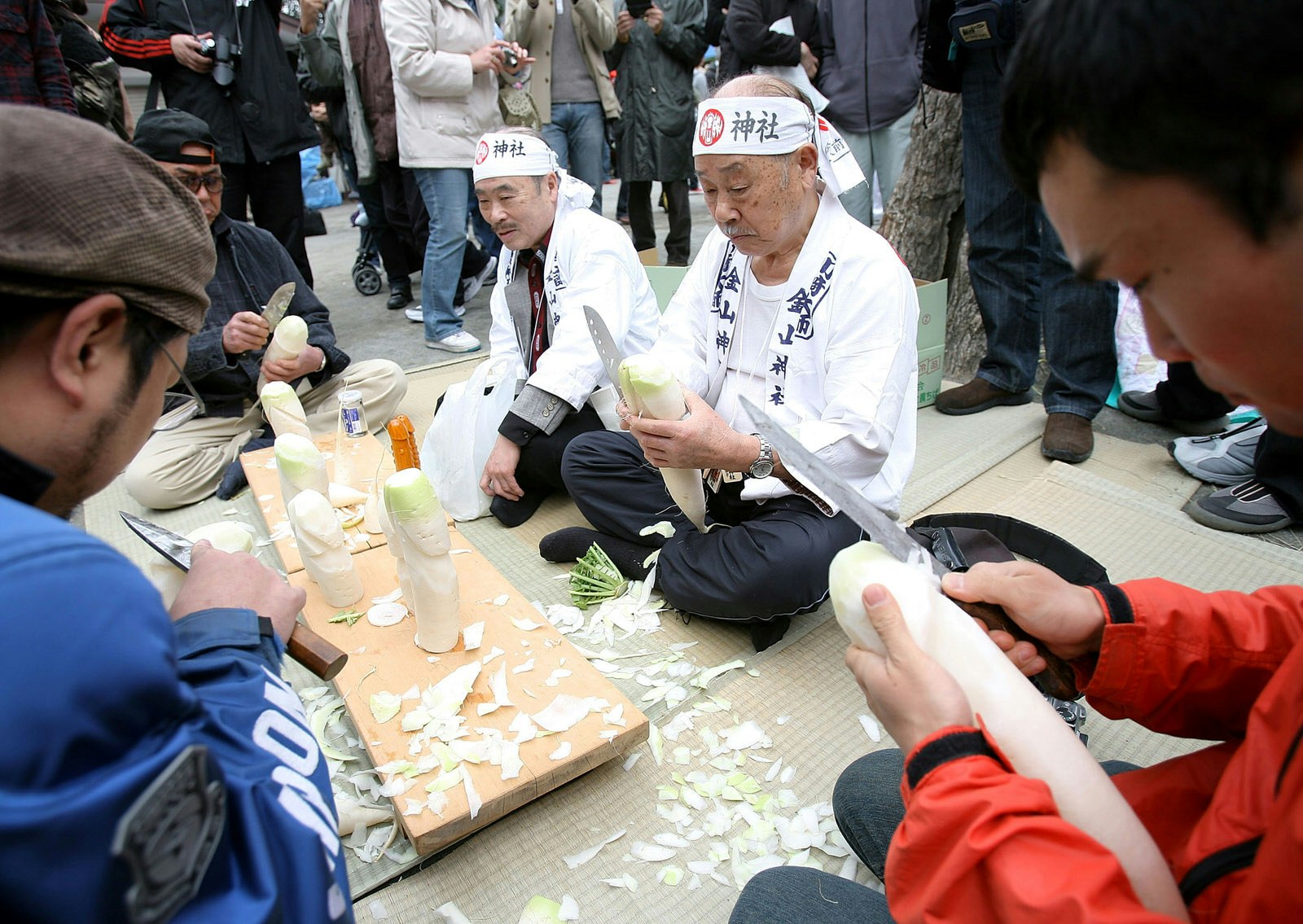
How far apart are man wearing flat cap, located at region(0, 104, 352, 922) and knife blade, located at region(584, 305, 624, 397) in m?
1.46

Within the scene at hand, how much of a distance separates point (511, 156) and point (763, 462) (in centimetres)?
185

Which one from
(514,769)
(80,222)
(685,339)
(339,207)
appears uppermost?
(80,222)

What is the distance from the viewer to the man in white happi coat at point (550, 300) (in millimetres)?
3182

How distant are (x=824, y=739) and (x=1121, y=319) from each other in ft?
10.6

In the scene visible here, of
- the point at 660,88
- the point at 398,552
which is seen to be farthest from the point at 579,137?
the point at 398,552

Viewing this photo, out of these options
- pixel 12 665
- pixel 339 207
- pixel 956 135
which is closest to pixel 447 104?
pixel 956 135

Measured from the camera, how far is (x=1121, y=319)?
13.2ft

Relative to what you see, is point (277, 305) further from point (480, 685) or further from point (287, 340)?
point (480, 685)

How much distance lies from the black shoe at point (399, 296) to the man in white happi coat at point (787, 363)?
4.77m

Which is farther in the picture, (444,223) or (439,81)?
(444,223)

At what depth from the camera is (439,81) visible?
16.0 ft

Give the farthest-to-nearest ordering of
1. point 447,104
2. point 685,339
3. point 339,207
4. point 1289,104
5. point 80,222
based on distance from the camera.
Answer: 1. point 339,207
2. point 447,104
3. point 685,339
4. point 80,222
5. point 1289,104

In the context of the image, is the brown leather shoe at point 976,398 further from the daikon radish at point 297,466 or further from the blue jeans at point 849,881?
the daikon radish at point 297,466

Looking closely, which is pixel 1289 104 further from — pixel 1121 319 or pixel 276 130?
pixel 276 130
